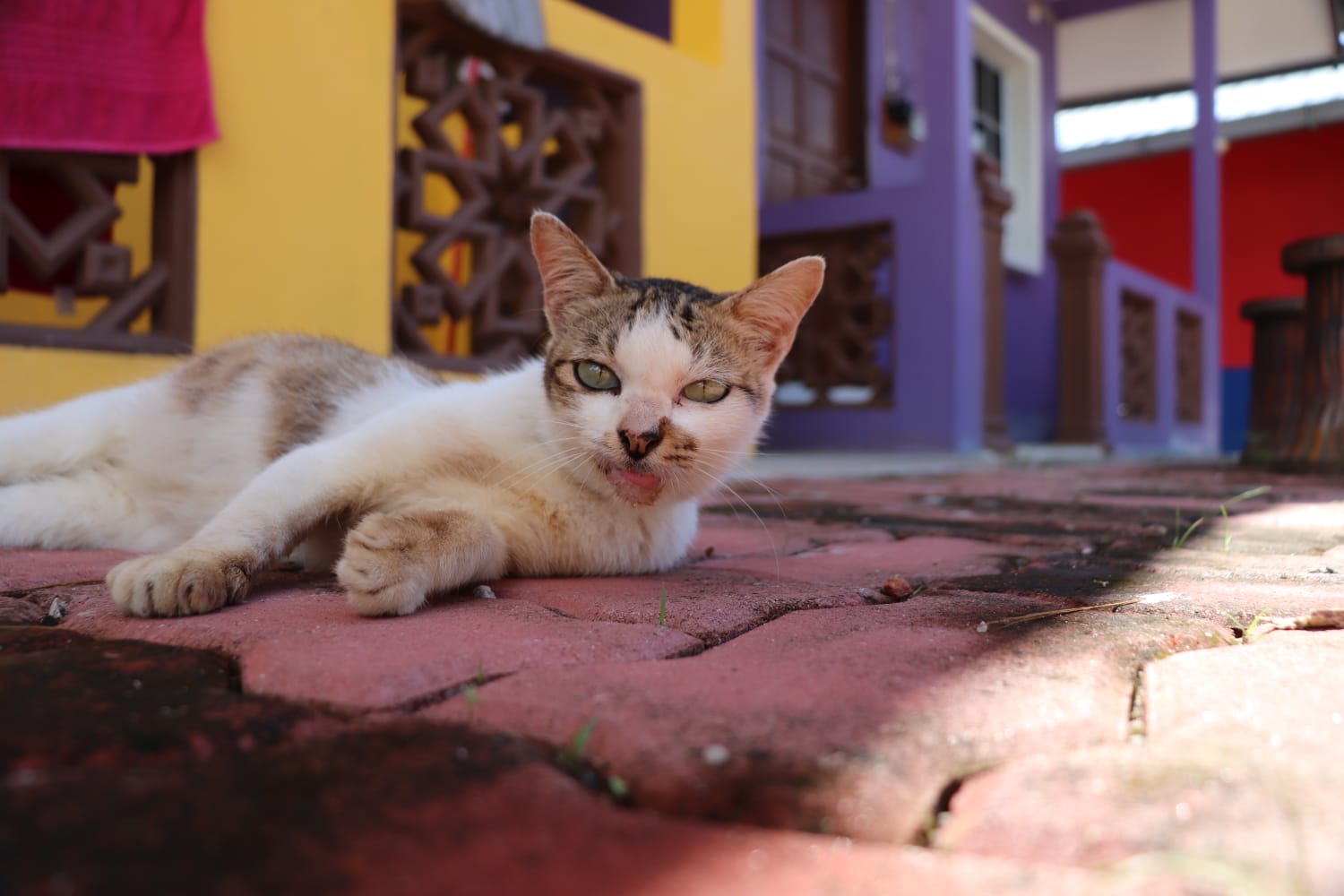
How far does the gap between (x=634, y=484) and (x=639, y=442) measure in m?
0.12

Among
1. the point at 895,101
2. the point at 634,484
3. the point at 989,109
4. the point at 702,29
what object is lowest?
the point at 634,484

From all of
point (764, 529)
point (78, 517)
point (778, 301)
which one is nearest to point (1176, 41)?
point (764, 529)

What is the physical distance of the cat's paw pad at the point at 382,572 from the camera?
135 centimetres

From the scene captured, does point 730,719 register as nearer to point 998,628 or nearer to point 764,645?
point 764,645

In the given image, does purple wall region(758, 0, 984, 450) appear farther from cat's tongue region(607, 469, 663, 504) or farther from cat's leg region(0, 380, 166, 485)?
cat's leg region(0, 380, 166, 485)

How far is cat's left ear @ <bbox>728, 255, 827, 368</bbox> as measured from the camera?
6.51 ft

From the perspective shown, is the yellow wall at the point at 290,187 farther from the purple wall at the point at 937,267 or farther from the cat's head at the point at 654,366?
the purple wall at the point at 937,267

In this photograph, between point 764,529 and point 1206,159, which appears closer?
point 764,529

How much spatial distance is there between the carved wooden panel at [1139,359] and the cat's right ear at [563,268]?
8.58 meters

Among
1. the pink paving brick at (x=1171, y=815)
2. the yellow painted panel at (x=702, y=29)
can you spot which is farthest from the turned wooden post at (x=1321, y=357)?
the pink paving brick at (x=1171, y=815)

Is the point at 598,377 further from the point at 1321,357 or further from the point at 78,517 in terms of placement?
the point at 1321,357

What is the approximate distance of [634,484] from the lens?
5.85 feet

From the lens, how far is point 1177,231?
14.8m

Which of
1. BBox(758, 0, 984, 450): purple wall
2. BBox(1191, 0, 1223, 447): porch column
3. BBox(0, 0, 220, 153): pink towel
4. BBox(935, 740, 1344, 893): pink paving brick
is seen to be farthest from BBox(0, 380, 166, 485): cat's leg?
BBox(1191, 0, 1223, 447): porch column
